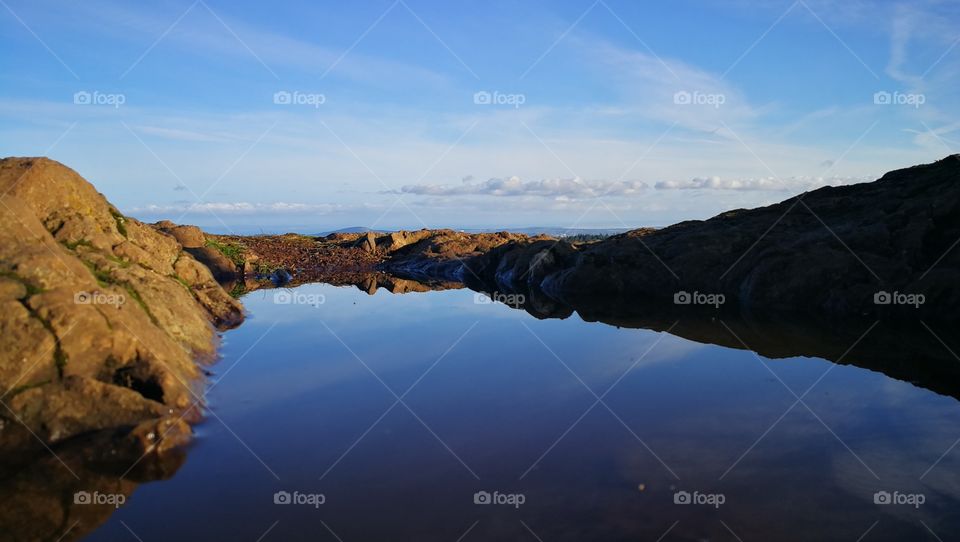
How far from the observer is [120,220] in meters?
16.8

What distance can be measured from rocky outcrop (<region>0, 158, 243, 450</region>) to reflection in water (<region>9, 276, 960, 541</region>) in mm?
759

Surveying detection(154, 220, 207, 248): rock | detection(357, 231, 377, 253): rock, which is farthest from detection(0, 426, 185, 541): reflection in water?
detection(357, 231, 377, 253): rock

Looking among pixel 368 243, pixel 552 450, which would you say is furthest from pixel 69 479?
pixel 368 243

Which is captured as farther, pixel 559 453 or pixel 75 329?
pixel 75 329

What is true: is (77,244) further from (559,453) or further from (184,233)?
(184,233)

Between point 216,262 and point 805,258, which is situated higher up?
point 216,262

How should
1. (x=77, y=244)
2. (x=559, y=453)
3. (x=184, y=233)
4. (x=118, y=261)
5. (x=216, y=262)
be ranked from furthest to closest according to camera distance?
(x=184, y=233), (x=216, y=262), (x=118, y=261), (x=77, y=244), (x=559, y=453)

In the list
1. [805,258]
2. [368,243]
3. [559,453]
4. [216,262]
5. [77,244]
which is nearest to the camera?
[559,453]

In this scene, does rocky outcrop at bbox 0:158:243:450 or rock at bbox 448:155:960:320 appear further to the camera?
rock at bbox 448:155:960:320

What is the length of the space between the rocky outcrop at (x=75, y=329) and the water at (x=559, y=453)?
103cm

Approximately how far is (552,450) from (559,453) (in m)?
0.14

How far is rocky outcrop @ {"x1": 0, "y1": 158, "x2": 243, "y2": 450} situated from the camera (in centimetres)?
873

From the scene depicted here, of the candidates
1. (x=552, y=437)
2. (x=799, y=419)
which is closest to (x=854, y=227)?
(x=799, y=419)

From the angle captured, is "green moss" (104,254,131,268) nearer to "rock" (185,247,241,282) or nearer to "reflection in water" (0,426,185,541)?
"reflection in water" (0,426,185,541)
